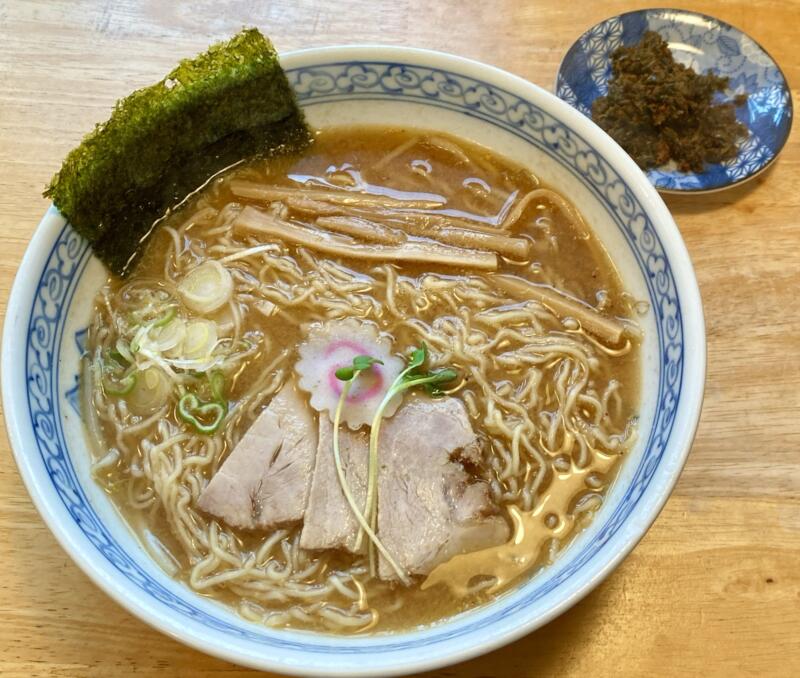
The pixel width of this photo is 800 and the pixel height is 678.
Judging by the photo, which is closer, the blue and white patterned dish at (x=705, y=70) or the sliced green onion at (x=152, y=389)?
the sliced green onion at (x=152, y=389)

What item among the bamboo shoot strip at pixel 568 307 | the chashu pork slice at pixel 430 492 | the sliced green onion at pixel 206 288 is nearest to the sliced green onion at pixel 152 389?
the sliced green onion at pixel 206 288

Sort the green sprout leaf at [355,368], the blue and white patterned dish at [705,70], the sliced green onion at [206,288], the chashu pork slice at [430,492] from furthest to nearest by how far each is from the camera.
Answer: the blue and white patterned dish at [705,70] < the sliced green onion at [206,288] < the green sprout leaf at [355,368] < the chashu pork slice at [430,492]

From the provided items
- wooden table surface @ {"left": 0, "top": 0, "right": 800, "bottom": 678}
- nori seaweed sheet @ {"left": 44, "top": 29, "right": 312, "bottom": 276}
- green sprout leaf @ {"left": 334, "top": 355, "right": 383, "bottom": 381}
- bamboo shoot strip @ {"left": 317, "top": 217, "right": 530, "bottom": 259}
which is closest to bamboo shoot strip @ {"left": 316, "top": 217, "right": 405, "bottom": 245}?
bamboo shoot strip @ {"left": 317, "top": 217, "right": 530, "bottom": 259}

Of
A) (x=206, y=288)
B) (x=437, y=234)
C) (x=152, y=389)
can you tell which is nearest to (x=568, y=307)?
(x=437, y=234)

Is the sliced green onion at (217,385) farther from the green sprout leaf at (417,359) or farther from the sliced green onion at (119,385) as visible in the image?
the green sprout leaf at (417,359)

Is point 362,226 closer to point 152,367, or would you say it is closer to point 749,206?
point 152,367

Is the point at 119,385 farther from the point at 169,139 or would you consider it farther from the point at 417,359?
the point at 417,359
